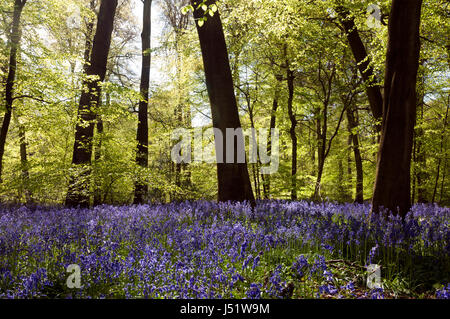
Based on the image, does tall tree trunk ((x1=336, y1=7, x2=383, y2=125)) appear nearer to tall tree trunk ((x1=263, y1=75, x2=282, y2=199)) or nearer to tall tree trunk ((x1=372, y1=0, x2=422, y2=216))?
tall tree trunk ((x1=263, y1=75, x2=282, y2=199))

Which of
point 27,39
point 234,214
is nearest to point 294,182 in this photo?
point 234,214

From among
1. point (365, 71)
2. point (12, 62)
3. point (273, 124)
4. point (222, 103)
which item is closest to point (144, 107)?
point (12, 62)

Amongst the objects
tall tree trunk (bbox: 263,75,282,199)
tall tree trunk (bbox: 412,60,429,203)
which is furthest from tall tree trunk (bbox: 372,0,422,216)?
tall tree trunk (bbox: 263,75,282,199)

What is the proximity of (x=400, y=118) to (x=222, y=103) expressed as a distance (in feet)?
12.0

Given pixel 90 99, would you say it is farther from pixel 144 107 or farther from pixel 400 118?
pixel 400 118

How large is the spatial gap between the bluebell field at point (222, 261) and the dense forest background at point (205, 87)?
2738mm

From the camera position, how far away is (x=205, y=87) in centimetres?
1583

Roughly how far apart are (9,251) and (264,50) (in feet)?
43.7

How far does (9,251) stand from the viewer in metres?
3.55

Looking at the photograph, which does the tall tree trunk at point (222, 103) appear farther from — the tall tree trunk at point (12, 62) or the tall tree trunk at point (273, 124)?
the tall tree trunk at point (273, 124)

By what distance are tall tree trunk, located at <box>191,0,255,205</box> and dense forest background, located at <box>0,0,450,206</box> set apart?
187 centimetres

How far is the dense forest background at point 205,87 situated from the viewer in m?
8.97

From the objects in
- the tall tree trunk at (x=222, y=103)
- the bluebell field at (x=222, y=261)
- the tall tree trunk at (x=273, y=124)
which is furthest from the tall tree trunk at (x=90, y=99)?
the tall tree trunk at (x=273, y=124)
